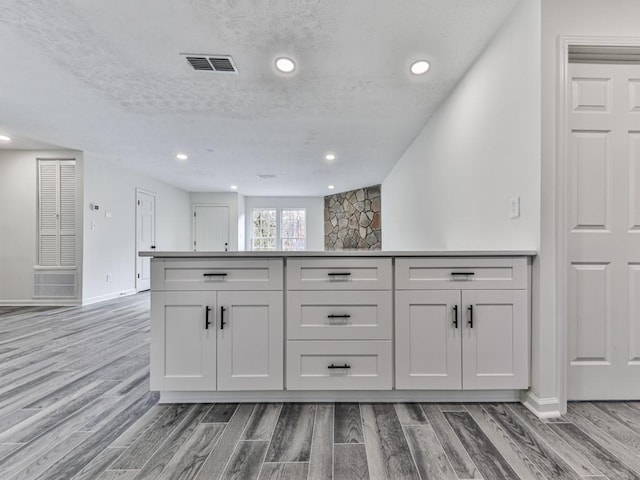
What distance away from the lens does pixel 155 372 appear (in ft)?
5.72

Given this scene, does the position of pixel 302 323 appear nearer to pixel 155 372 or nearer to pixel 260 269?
pixel 260 269

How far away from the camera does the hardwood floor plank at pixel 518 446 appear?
123cm

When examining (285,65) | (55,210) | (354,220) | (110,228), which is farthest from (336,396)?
(354,220)

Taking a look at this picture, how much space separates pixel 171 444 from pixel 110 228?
512cm

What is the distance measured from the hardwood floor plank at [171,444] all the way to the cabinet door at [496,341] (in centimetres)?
151

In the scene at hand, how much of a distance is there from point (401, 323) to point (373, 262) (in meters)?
0.39

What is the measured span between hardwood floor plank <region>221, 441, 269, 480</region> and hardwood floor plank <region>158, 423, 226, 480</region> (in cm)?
13

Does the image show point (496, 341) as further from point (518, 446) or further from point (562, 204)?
point (562, 204)

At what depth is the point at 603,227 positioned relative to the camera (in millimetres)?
1741

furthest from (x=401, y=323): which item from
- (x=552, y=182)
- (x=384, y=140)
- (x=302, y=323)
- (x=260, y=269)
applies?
(x=384, y=140)

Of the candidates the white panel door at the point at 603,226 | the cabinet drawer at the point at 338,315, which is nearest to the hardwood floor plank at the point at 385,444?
the cabinet drawer at the point at 338,315

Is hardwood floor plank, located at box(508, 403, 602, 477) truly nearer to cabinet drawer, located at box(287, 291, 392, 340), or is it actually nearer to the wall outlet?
cabinet drawer, located at box(287, 291, 392, 340)

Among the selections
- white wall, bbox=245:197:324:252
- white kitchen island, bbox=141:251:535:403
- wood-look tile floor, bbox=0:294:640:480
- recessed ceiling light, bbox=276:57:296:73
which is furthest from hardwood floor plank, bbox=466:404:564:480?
white wall, bbox=245:197:324:252

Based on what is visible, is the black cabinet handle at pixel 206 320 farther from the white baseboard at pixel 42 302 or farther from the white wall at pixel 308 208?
the white wall at pixel 308 208
